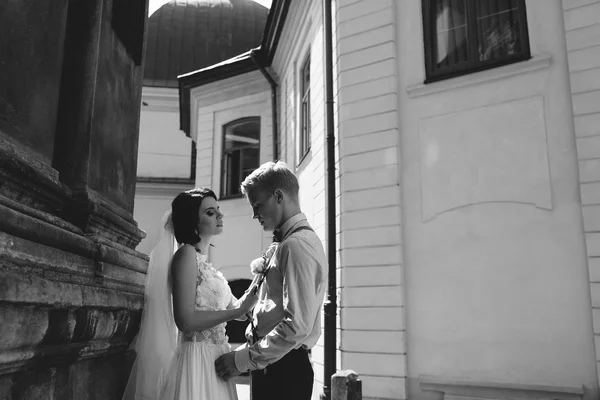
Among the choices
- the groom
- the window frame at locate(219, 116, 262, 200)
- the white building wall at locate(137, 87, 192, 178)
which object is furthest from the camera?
the white building wall at locate(137, 87, 192, 178)

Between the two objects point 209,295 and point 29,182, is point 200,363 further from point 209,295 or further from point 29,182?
point 29,182

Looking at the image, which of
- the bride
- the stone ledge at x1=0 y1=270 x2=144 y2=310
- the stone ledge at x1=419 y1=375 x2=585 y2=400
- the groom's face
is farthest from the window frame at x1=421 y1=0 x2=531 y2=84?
the stone ledge at x1=0 y1=270 x2=144 y2=310

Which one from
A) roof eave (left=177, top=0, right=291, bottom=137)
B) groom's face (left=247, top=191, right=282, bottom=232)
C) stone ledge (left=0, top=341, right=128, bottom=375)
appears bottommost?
stone ledge (left=0, top=341, right=128, bottom=375)

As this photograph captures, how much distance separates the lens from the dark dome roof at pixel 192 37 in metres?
→ 23.0

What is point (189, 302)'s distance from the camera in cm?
266

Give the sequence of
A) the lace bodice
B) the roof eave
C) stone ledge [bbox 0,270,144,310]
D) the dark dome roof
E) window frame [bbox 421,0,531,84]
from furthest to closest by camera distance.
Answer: the dark dome roof → the roof eave → window frame [bbox 421,0,531,84] → the lace bodice → stone ledge [bbox 0,270,144,310]

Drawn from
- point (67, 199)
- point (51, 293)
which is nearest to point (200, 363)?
point (67, 199)

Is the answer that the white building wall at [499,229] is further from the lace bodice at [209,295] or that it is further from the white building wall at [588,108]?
the lace bodice at [209,295]

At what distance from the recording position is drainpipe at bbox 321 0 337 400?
7273 millimetres

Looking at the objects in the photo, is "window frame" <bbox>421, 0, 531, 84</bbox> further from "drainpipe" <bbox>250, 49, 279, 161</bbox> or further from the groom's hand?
"drainpipe" <bbox>250, 49, 279, 161</bbox>

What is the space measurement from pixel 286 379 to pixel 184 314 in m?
0.57

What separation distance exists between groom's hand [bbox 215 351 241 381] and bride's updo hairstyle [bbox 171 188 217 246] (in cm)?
62

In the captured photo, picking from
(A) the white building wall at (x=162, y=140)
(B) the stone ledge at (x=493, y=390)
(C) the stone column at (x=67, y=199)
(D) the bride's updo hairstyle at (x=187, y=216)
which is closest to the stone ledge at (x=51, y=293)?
(C) the stone column at (x=67, y=199)

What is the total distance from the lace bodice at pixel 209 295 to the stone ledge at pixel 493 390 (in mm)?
4123
